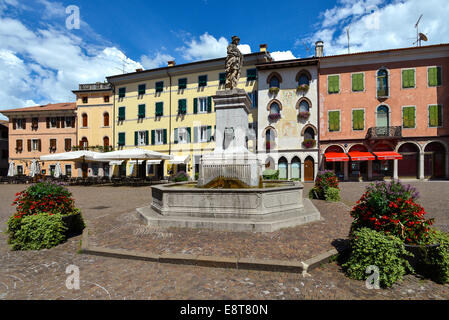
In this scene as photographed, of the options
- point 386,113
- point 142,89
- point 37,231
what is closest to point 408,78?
point 386,113

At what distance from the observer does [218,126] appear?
9180mm

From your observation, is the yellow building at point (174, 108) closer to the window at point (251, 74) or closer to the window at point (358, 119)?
the window at point (251, 74)

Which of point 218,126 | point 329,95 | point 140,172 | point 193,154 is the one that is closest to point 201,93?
point 193,154

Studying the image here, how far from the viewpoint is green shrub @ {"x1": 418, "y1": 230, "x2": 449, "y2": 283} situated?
321 centimetres

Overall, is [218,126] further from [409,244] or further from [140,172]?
[140,172]

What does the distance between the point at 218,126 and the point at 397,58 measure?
80.7 feet

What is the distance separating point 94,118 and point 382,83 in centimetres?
3567

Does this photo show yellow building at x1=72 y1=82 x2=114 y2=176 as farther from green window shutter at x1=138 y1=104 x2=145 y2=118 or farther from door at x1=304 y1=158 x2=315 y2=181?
door at x1=304 y1=158 x2=315 y2=181

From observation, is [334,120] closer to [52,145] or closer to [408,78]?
[408,78]

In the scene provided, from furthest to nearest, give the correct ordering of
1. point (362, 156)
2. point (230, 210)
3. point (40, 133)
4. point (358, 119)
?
point (40, 133) < point (358, 119) < point (362, 156) < point (230, 210)

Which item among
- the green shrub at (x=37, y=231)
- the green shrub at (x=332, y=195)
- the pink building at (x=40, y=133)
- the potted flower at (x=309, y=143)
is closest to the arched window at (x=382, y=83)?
the potted flower at (x=309, y=143)

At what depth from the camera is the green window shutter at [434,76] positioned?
22.5m

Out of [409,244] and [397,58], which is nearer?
[409,244]

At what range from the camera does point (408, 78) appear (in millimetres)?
23125
